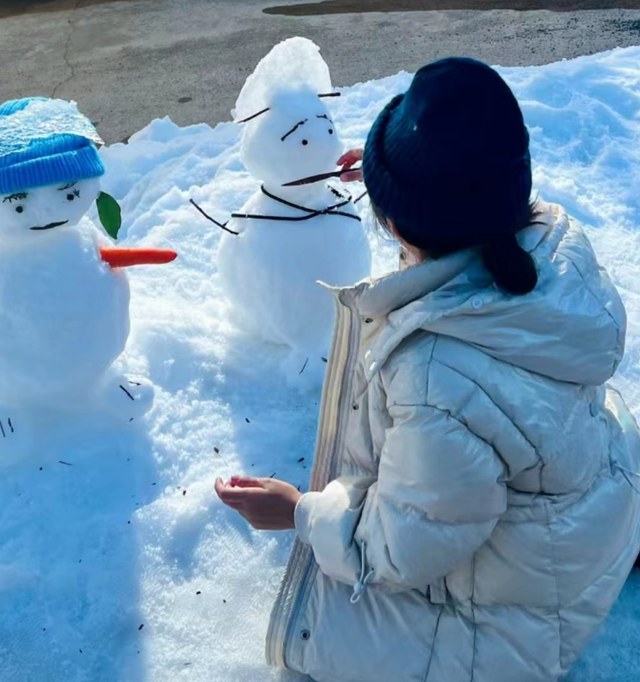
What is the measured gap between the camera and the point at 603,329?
45.7 inches

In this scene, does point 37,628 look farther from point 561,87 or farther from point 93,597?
point 561,87

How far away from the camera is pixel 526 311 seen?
111 cm

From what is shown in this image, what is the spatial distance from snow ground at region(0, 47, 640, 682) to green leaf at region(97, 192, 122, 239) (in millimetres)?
412

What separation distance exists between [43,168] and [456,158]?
34.8 inches

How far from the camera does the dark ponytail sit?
3.61ft

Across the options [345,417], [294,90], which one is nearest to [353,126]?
[294,90]

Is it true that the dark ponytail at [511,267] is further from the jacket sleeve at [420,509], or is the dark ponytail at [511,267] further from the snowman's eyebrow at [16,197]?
the snowman's eyebrow at [16,197]

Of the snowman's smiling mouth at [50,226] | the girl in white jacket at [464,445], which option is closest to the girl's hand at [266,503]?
the girl in white jacket at [464,445]

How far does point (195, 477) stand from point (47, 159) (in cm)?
74

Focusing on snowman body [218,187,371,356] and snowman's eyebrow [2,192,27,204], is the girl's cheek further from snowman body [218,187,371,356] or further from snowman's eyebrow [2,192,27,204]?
snowman's eyebrow [2,192,27,204]

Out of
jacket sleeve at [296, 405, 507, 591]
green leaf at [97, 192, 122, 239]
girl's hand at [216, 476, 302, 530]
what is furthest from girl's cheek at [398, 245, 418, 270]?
green leaf at [97, 192, 122, 239]

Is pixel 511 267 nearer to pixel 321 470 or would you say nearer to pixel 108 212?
pixel 321 470

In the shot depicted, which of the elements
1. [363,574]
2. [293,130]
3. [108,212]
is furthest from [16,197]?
[363,574]

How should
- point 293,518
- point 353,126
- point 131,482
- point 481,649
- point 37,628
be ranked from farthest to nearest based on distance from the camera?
point 353,126, point 131,482, point 37,628, point 293,518, point 481,649
